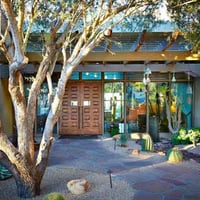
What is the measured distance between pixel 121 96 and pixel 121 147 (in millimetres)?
3070

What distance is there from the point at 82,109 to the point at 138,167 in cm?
539

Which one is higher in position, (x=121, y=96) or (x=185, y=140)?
(x=121, y=96)

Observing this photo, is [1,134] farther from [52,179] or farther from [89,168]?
[89,168]

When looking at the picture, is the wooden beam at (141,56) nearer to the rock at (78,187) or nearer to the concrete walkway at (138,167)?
the concrete walkway at (138,167)

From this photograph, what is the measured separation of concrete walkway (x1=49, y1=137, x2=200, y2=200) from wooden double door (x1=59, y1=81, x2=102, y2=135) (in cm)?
192

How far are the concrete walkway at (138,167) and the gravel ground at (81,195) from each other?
0.22 meters

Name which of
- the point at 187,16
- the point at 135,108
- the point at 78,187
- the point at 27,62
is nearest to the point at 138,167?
the point at 78,187

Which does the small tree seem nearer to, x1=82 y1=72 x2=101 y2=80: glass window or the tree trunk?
the tree trunk

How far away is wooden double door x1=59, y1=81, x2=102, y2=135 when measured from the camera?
1158 centimetres

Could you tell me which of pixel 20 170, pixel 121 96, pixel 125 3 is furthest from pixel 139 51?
pixel 20 170

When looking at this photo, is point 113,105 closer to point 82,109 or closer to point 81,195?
point 82,109

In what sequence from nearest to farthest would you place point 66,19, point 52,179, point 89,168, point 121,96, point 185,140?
point 66,19
point 52,179
point 89,168
point 185,140
point 121,96

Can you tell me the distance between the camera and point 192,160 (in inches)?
286

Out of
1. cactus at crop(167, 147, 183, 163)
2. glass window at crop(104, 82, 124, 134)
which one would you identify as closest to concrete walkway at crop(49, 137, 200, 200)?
cactus at crop(167, 147, 183, 163)
